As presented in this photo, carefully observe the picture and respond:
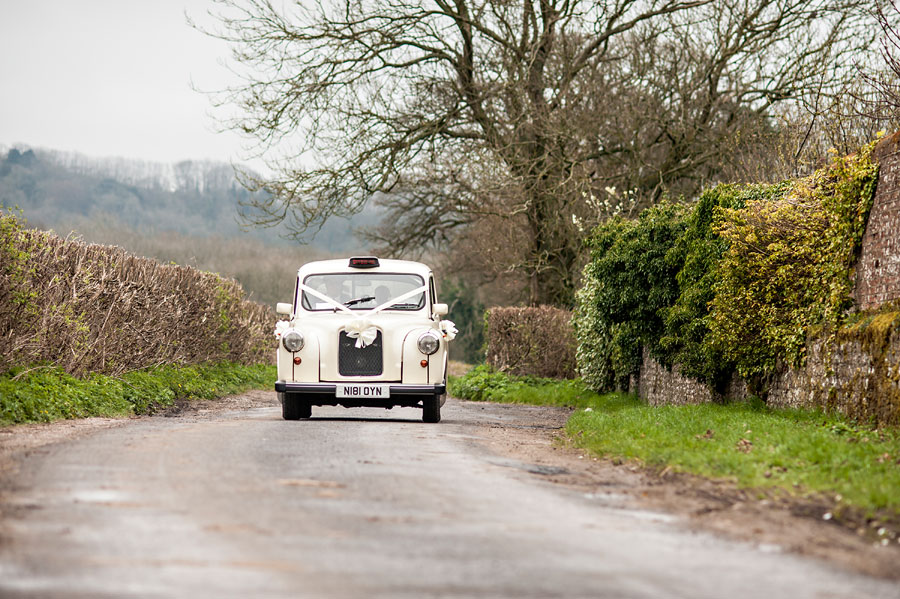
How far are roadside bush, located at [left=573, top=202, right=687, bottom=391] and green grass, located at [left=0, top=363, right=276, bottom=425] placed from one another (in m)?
8.22

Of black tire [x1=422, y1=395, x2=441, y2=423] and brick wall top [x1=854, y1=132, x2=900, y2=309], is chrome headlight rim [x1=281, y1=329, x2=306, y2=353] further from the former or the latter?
brick wall top [x1=854, y1=132, x2=900, y2=309]

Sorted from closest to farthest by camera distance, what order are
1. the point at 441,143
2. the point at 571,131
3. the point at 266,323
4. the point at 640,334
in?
the point at 640,334, the point at 571,131, the point at 441,143, the point at 266,323

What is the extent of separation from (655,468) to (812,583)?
428 cm

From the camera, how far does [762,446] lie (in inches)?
380

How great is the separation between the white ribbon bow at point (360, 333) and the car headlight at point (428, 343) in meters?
0.67

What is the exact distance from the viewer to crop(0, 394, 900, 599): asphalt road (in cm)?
487

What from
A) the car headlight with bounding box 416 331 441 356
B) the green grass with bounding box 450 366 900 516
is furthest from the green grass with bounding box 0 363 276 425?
the green grass with bounding box 450 366 900 516

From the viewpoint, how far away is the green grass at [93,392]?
12.4 metres

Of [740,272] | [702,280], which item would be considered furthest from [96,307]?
[740,272]

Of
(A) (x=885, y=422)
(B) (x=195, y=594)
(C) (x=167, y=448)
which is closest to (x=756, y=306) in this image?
(A) (x=885, y=422)

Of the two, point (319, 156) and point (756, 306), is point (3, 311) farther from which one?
point (319, 156)

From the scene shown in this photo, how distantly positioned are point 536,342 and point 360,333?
14895mm

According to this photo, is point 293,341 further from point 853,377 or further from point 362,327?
point 853,377

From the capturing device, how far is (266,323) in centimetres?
3309
